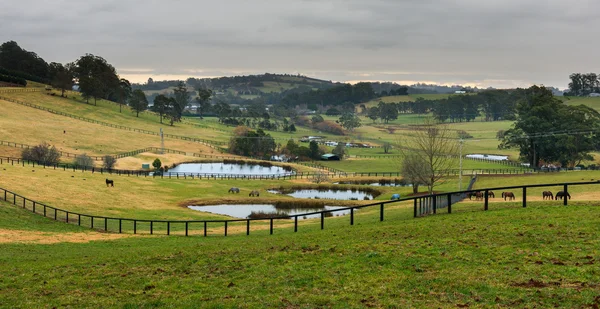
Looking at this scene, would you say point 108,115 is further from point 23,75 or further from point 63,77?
point 23,75

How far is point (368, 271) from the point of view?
14.4 metres

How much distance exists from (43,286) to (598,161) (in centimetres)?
12063

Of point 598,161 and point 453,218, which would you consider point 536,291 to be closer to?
point 453,218

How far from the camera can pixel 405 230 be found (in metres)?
20.3

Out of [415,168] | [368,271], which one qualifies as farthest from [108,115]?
[368,271]

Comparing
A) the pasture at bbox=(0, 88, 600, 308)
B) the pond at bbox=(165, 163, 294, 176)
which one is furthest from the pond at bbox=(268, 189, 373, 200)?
the pasture at bbox=(0, 88, 600, 308)

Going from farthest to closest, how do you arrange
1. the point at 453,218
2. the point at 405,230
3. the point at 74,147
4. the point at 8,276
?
the point at 74,147 < the point at 453,218 < the point at 405,230 < the point at 8,276

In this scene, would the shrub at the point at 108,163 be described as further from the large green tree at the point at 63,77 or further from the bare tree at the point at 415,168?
the large green tree at the point at 63,77

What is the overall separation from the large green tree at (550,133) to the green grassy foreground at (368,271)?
3544 inches

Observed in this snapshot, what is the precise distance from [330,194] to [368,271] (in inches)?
2629

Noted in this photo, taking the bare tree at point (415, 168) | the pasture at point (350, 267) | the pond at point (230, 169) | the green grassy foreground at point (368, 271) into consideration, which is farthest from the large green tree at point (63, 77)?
the green grassy foreground at point (368, 271)

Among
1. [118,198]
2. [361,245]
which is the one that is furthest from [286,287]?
[118,198]

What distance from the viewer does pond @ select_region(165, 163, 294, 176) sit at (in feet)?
352

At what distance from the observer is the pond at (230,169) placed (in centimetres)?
10719
